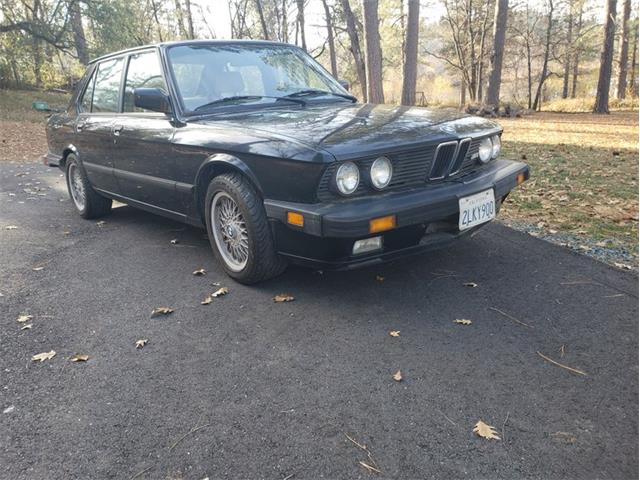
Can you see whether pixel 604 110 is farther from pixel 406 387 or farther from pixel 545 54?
pixel 406 387

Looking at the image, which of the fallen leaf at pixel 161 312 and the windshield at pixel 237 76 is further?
the windshield at pixel 237 76

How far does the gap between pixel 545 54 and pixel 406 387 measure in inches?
1226

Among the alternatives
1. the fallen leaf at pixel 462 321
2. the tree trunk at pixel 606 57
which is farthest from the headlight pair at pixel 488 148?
the tree trunk at pixel 606 57

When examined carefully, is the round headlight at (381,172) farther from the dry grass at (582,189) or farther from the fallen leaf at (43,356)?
the dry grass at (582,189)

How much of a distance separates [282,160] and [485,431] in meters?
1.73

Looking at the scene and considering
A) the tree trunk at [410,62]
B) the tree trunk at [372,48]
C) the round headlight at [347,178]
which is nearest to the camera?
the round headlight at [347,178]

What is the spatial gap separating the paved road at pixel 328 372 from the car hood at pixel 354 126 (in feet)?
3.19

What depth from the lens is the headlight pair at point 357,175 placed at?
8.79 feet

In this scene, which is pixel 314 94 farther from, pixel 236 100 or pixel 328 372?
pixel 328 372

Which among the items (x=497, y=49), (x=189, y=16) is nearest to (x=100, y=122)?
(x=497, y=49)

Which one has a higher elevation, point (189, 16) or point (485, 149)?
point (189, 16)

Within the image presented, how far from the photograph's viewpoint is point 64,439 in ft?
6.48

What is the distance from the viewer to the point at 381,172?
9.13 feet

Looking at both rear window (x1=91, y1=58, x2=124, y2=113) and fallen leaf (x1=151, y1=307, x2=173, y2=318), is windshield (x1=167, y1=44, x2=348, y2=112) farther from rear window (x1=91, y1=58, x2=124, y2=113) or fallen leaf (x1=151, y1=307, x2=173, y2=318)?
fallen leaf (x1=151, y1=307, x2=173, y2=318)
